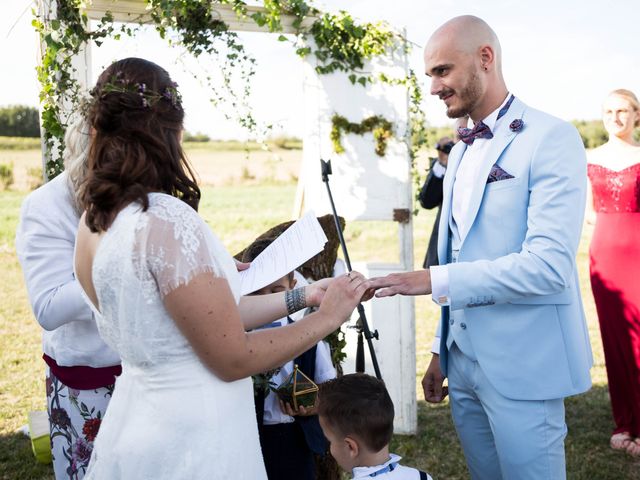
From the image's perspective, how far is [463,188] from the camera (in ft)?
7.82

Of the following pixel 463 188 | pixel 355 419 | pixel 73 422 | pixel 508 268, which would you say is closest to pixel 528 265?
pixel 508 268

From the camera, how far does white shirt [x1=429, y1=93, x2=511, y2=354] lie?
2.13 metres

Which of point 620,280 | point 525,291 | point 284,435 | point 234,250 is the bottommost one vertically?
point 234,250

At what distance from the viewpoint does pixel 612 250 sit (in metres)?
4.62

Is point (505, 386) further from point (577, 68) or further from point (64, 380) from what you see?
point (577, 68)

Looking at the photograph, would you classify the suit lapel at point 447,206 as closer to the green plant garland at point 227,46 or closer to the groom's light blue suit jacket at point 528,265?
the groom's light blue suit jacket at point 528,265

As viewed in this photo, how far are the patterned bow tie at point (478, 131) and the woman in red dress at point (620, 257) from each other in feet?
8.40

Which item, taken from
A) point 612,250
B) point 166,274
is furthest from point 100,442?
point 612,250

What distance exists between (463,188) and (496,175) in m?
0.21

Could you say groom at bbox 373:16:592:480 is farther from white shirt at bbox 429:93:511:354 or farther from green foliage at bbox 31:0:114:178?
green foliage at bbox 31:0:114:178

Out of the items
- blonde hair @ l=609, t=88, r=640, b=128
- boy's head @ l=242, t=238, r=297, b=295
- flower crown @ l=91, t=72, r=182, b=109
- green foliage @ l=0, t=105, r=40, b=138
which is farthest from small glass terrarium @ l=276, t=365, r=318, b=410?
green foliage @ l=0, t=105, r=40, b=138

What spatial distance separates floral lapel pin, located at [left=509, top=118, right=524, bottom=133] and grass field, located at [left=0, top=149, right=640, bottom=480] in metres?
2.62

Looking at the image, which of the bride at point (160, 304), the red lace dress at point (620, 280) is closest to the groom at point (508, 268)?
the bride at point (160, 304)

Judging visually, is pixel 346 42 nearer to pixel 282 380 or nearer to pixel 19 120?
pixel 282 380
